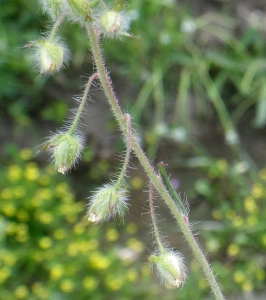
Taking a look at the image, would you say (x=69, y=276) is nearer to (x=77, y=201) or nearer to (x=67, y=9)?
(x=77, y=201)

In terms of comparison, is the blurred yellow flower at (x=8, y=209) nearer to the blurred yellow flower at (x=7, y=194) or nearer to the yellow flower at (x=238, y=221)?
the blurred yellow flower at (x=7, y=194)

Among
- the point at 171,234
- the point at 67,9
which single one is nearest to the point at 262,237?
the point at 171,234

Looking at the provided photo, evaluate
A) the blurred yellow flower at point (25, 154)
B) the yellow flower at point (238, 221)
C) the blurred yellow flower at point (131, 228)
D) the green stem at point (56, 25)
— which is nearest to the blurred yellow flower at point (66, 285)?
the blurred yellow flower at point (131, 228)

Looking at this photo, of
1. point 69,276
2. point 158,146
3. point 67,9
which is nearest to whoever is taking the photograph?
point 67,9

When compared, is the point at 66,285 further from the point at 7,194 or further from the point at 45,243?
the point at 7,194

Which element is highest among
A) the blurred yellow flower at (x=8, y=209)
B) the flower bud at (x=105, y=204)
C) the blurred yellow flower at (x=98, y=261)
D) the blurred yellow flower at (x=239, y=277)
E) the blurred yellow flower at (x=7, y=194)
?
the flower bud at (x=105, y=204)

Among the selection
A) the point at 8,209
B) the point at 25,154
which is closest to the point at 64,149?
the point at 8,209

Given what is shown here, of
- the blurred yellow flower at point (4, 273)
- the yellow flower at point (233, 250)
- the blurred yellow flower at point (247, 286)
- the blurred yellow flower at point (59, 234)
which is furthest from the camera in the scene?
the yellow flower at point (233, 250)

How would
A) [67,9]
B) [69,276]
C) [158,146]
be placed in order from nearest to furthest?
1. [67,9]
2. [69,276]
3. [158,146]
